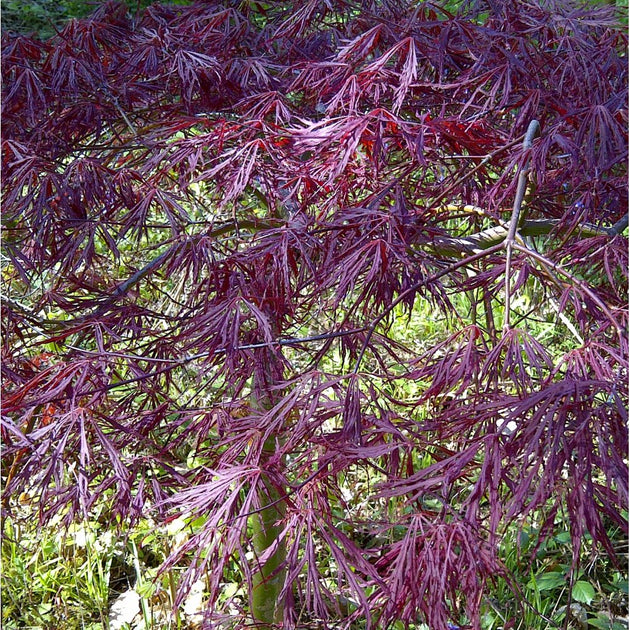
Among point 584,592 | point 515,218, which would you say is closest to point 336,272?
point 515,218

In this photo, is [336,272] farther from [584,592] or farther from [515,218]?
[584,592]

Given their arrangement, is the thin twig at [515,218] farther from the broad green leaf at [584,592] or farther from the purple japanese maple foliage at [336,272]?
the broad green leaf at [584,592]

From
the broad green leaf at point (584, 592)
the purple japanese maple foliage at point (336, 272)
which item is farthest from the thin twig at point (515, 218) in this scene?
the broad green leaf at point (584, 592)

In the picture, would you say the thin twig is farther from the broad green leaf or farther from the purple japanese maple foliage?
the broad green leaf

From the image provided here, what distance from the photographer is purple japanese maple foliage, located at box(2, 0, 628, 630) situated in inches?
33.5

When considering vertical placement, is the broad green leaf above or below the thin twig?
below

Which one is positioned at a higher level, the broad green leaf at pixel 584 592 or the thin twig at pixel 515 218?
the thin twig at pixel 515 218

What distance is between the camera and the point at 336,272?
3.25ft

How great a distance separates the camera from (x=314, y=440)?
99 centimetres

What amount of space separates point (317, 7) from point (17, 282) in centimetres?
161

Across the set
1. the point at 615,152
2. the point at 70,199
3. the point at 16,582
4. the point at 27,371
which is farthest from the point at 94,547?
the point at 615,152

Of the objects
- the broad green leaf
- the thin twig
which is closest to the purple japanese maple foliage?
the thin twig

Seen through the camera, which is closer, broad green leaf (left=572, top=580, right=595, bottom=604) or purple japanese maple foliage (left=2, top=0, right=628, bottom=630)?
purple japanese maple foliage (left=2, top=0, right=628, bottom=630)

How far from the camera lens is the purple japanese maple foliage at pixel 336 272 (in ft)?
2.79
